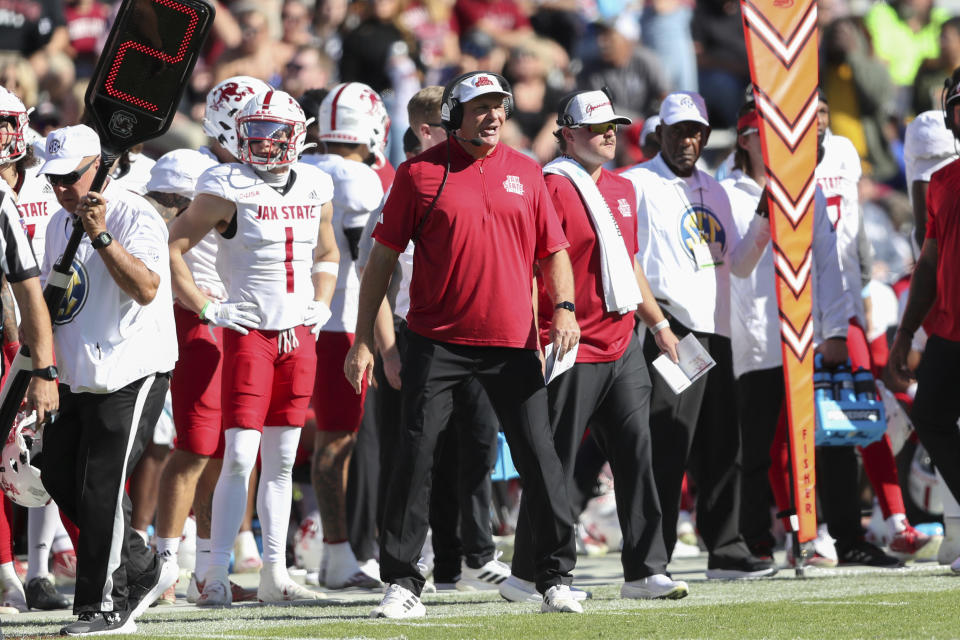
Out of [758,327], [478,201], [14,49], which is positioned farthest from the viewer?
[14,49]

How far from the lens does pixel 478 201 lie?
751 centimetres

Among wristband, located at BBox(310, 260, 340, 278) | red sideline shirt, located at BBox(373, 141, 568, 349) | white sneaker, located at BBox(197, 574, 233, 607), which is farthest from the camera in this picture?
wristband, located at BBox(310, 260, 340, 278)

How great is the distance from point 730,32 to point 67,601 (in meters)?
10.6

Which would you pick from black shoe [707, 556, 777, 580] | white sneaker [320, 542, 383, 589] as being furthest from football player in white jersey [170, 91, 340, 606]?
black shoe [707, 556, 777, 580]

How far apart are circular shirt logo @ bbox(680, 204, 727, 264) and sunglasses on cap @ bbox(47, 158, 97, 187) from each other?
10.7ft

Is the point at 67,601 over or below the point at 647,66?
below

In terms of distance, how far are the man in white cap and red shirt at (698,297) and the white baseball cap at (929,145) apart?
152 cm

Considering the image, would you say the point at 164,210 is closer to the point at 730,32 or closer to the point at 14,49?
the point at 14,49

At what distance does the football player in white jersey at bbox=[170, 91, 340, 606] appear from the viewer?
26.9 feet

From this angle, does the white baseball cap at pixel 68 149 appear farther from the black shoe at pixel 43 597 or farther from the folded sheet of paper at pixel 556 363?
the black shoe at pixel 43 597

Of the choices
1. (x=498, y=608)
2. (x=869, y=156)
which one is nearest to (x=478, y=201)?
(x=498, y=608)

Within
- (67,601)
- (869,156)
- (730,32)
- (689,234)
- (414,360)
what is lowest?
(67,601)

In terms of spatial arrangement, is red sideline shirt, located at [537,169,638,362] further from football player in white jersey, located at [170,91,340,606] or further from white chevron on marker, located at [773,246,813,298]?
football player in white jersey, located at [170,91,340,606]

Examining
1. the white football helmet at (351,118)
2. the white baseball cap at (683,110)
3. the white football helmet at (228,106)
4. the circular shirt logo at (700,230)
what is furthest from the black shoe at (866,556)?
the white football helmet at (228,106)
